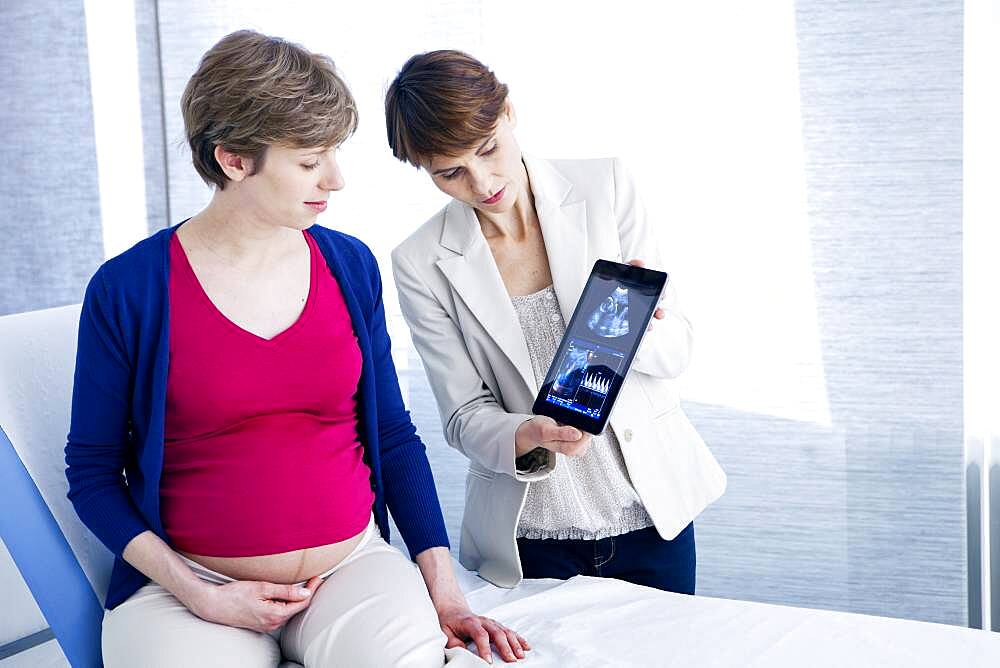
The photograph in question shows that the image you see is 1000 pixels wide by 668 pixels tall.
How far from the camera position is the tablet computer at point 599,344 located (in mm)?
1597

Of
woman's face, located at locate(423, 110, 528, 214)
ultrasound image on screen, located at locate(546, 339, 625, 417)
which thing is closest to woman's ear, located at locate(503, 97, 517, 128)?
woman's face, located at locate(423, 110, 528, 214)

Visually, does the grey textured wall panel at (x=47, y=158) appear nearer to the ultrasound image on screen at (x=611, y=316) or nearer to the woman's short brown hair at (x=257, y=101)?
the woman's short brown hair at (x=257, y=101)

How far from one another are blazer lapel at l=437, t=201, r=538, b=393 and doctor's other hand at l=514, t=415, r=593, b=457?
11cm

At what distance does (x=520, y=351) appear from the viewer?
1.77m

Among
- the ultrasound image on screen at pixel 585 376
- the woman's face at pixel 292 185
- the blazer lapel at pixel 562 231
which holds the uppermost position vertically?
the woman's face at pixel 292 185

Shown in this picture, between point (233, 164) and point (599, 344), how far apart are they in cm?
65

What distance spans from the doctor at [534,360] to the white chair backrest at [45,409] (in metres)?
0.63

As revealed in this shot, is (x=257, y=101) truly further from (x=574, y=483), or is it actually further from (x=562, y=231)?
(x=574, y=483)

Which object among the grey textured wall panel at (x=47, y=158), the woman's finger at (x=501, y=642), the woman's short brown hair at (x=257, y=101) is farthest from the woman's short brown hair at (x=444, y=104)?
the grey textured wall panel at (x=47, y=158)

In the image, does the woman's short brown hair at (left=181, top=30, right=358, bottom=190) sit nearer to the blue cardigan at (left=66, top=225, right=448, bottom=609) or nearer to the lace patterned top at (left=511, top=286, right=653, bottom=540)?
the blue cardigan at (left=66, top=225, right=448, bottom=609)

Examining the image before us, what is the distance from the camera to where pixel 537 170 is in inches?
73.4

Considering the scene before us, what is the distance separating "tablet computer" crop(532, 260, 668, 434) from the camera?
1597 millimetres

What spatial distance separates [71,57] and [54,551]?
6.25 ft

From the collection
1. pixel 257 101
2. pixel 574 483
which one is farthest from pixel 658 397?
pixel 257 101
